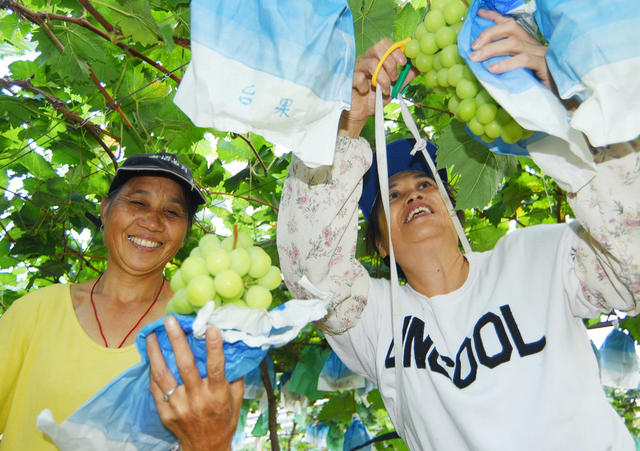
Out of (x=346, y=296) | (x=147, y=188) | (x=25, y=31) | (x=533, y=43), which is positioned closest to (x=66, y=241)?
(x=25, y=31)

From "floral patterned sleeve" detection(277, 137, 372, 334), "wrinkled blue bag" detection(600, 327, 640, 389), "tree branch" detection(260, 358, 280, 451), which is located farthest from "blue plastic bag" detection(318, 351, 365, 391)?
"floral patterned sleeve" detection(277, 137, 372, 334)

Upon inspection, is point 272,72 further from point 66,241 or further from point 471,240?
point 66,241

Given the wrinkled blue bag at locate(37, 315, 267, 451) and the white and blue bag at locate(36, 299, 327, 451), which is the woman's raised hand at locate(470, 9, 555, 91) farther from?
the wrinkled blue bag at locate(37, 315, 267, 451)

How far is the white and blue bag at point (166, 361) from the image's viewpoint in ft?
3.57

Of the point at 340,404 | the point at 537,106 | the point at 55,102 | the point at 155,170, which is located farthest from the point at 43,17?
the point at 340,404

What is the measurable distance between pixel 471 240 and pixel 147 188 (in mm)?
1976

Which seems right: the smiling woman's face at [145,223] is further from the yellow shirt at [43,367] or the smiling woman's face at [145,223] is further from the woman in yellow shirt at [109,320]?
the yellow shirt at [43,367]

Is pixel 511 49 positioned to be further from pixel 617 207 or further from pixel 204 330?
pixel 204 330

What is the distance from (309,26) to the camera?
47.9 inches

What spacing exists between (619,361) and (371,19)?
11.4ft

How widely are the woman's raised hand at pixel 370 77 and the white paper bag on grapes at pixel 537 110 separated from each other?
281 mm

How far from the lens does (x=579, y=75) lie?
97cm

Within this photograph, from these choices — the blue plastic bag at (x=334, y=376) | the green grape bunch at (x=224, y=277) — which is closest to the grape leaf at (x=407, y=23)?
the green grape bunch at (x=224, y=277)

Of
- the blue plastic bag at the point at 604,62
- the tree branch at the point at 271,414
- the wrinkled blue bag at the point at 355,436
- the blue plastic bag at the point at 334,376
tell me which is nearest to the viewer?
the blue plastic bag at the point at 604,62
